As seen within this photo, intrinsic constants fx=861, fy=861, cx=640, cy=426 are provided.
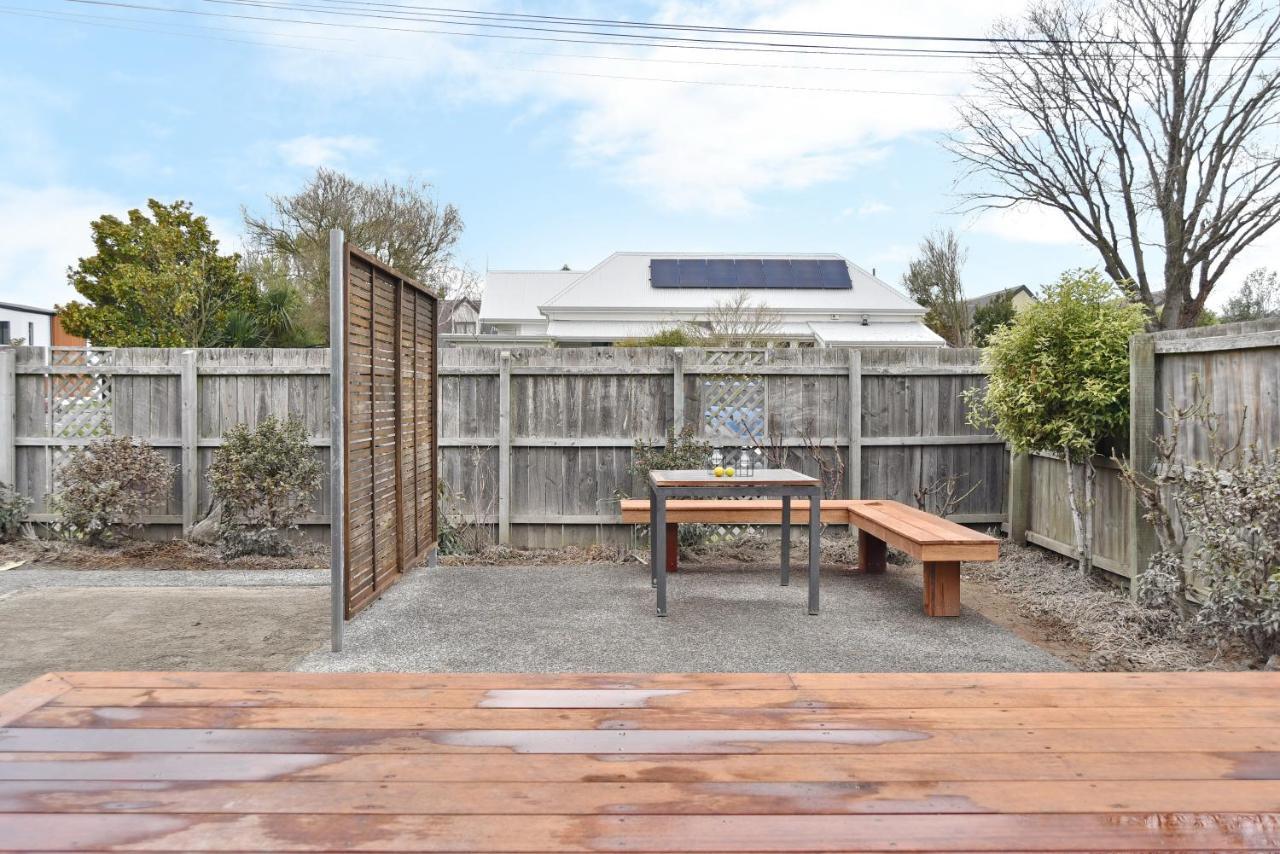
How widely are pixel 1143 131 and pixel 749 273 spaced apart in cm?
941

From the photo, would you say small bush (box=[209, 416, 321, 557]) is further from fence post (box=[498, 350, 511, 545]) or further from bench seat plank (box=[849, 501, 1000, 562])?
bench seat plank (box=[849, 501, 1000, 562])

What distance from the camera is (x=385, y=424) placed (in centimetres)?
487

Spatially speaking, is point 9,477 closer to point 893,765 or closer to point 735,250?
point 893,765

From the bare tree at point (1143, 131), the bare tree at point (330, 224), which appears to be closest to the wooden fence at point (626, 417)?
the bare tree at point (1143, 131)

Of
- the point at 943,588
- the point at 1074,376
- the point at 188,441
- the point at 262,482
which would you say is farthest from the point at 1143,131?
the point at 188,441

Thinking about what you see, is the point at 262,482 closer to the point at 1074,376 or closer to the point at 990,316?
the point at 1074,376

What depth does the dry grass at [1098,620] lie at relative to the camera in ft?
14.1

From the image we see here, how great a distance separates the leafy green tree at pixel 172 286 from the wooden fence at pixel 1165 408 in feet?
38.8

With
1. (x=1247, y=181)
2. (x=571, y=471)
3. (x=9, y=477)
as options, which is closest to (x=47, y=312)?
(x=9, y=477)

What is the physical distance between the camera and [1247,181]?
45.4ft

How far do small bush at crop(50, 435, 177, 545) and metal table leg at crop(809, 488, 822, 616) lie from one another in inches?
210

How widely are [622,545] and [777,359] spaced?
2.07 metres

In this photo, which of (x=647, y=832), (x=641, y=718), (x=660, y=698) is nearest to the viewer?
(x=647, y=832)

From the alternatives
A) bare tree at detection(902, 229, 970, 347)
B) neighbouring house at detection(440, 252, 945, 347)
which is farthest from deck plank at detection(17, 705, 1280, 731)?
bare tree at detection(902, 229, 970, 347)
